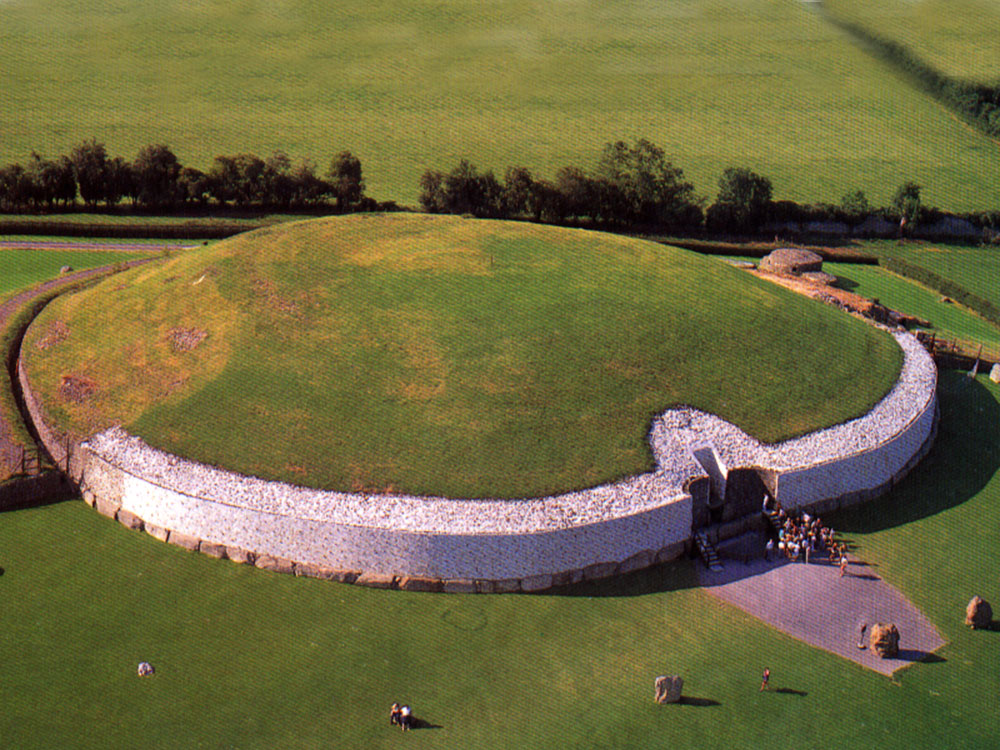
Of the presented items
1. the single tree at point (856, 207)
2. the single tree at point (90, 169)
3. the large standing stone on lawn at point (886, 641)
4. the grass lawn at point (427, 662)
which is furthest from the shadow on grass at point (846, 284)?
the single tree at point (90, 169)

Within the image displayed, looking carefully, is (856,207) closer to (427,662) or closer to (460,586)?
(460,586)

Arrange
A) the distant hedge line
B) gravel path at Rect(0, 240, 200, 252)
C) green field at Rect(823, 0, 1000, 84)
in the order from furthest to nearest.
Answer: gravel path at Rect(0, 240, 200, 252) → the distant hedge line → green field at Rect(823, 0, 1000, 84)

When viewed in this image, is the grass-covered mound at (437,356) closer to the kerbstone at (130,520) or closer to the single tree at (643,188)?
the kerbstone at (130,520)

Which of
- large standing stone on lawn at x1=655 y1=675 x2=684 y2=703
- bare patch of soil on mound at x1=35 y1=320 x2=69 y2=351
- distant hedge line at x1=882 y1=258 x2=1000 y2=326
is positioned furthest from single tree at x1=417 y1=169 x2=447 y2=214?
large standing stone on lawn at x1=655 y1=675 x2=684 y2=703

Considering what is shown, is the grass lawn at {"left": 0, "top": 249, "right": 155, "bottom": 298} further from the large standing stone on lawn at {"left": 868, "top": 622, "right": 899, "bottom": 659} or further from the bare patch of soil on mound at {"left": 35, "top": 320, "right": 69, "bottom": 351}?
the large standing stone on lawn at {"left": 868, "top": 622, "right": 899, "bottom": 659}

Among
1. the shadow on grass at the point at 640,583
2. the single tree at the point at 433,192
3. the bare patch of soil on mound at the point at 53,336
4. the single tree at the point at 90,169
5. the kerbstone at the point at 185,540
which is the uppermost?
the single tree at the point at 90,169

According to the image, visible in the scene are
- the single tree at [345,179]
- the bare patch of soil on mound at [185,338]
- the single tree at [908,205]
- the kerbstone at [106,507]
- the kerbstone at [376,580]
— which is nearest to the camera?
the kerbstone at [376,580]
